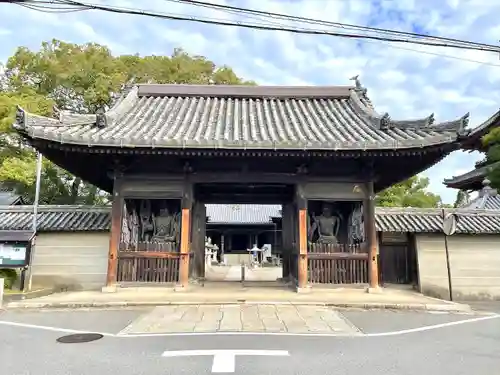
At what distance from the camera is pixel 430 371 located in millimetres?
4219

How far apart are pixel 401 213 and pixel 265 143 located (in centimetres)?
659

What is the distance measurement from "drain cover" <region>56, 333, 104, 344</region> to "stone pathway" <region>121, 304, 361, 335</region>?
0.44 m

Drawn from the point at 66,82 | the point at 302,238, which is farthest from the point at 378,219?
the point at 66,82

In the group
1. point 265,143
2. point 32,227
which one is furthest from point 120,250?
point 265,143

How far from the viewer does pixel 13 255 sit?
1009cm

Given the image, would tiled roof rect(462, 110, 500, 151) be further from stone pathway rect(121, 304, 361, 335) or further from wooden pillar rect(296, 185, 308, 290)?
stone pathway rect(121, 304, 361, 335)

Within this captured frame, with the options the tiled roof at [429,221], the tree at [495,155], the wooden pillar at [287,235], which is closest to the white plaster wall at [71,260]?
the wooden pillar at [287,235]

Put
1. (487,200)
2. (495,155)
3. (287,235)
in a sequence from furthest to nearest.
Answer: (487,200) < (287,235) < (495,155)

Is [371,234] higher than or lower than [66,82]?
lower

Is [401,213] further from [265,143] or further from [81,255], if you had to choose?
[81,255]

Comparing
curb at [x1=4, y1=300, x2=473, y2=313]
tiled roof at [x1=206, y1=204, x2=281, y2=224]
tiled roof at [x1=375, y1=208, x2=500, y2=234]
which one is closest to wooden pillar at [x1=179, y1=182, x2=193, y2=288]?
curb at [x1=4, y1=300, x2=473, y2=313]

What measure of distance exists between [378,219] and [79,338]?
401 inches

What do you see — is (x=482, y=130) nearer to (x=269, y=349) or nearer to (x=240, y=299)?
(x=240, y=299)

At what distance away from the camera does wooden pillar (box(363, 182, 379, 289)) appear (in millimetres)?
10141
